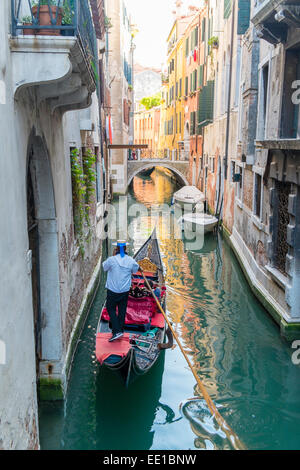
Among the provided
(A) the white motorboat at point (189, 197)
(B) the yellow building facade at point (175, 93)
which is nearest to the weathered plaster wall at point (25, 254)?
(A) the white motorboat at point (189, 197)

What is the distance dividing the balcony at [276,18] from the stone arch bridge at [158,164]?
17.3 meters

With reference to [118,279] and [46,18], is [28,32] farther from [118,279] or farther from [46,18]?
[118,279]

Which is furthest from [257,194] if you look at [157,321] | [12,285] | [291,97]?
[12,285]

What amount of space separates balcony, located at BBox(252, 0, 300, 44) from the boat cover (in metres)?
4.46

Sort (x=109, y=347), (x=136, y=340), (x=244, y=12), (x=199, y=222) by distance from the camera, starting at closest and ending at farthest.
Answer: (x=109, y=347)
(x=136, y=340)
(x=244, y=12)
(x=199, y=222)

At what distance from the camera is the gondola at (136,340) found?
4875 mm

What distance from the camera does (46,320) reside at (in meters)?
4.91

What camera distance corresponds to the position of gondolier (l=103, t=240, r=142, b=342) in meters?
5.40

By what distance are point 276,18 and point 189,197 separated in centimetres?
1314

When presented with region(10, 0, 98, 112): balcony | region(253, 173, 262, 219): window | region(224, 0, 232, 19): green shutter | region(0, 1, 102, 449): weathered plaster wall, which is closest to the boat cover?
region(0, 1, 102, 449): weathered plaster wall

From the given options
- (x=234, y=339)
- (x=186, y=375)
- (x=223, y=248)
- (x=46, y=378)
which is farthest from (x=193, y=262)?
(x=46, y=378)

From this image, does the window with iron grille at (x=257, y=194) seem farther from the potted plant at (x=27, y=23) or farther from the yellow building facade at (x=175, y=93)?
the yellow building facade at (x=175, y=93)

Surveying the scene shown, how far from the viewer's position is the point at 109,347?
17.5ft

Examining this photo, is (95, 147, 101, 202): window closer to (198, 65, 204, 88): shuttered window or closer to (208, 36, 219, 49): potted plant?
(208, 36, 219, 49): potted plant
